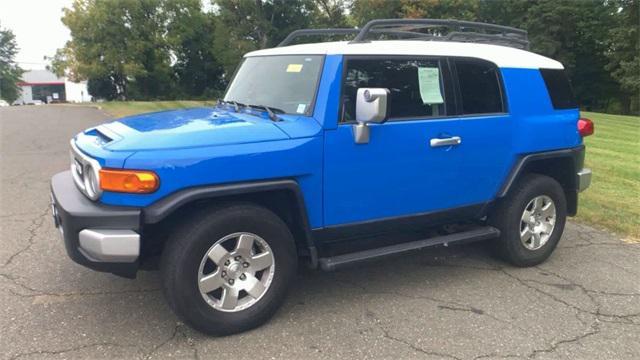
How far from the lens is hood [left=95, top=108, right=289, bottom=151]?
3.09 metres

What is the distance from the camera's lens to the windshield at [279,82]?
12.1ft

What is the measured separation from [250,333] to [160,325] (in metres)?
0.61

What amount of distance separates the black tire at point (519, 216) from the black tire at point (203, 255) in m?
2.05

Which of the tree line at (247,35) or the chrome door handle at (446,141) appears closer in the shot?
the chrome door handle at (446,141)

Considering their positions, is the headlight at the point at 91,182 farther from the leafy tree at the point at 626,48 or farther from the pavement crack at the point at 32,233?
the leafy tree at the point at 626,48

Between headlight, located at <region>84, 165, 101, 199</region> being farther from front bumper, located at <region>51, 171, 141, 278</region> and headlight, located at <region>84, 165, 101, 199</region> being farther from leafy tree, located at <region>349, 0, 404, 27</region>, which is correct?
leafy tree, located at <region>349, 0, 404, 27</region>

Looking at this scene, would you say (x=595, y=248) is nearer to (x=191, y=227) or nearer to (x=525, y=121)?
(x=525, y=121)

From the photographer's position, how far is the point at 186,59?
46656mm

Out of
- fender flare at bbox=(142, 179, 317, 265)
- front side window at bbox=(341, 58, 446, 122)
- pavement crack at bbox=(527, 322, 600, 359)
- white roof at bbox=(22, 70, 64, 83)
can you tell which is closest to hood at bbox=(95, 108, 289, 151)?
fender flare at bbox=(142, 179, 317, 265)

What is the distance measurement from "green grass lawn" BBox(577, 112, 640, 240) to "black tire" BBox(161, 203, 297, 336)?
4209 mm

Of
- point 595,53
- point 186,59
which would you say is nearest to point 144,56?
point 186,59

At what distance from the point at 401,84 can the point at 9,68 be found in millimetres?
86952

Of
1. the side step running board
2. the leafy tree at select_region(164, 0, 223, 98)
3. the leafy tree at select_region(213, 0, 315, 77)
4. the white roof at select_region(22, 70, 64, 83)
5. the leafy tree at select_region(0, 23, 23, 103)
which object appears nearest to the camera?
the side step running board

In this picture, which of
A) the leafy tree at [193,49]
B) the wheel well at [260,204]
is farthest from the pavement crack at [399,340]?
the leafy tree at [193,49]
